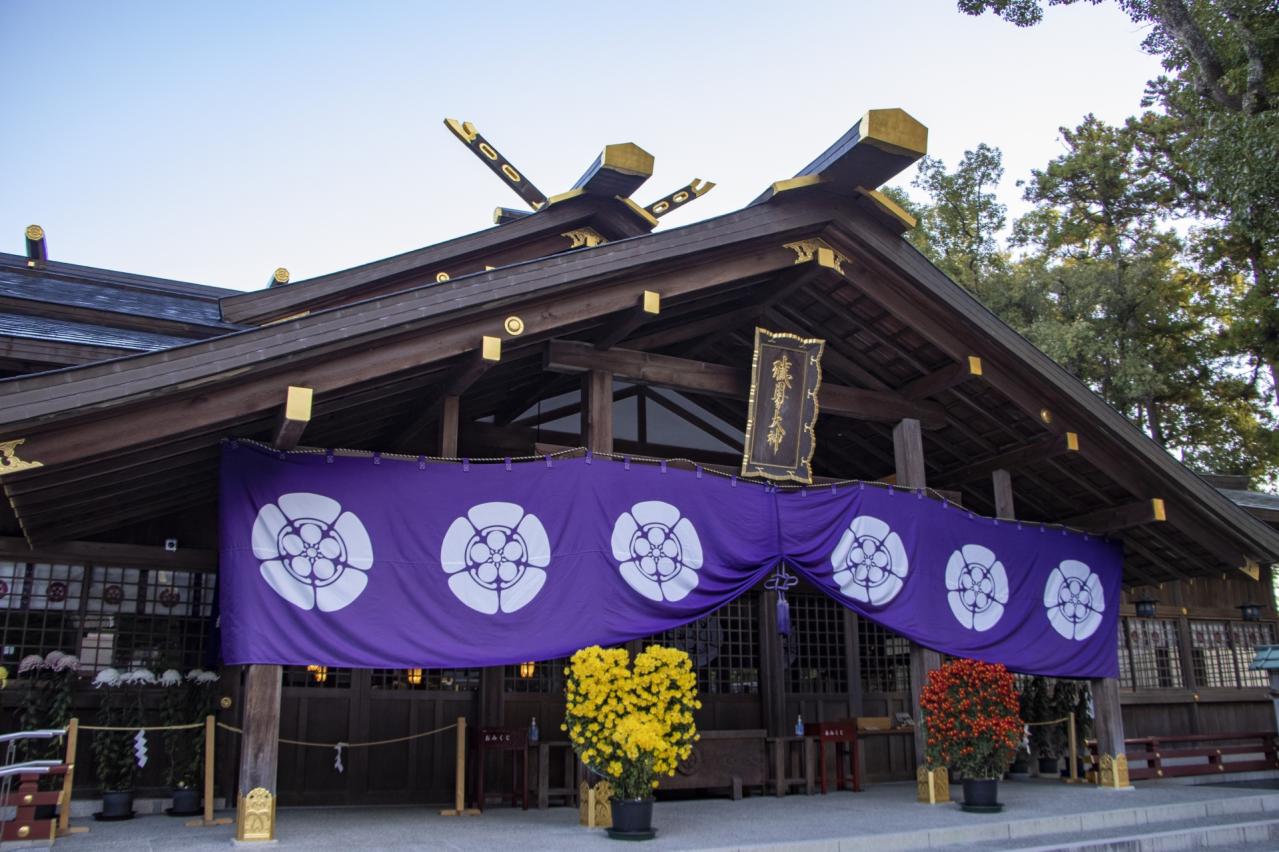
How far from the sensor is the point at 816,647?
1328cm

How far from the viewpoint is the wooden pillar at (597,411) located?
9414 millimetres

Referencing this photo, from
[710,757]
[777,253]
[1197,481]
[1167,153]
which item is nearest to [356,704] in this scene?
[710,757]

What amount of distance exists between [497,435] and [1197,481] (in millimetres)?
8401

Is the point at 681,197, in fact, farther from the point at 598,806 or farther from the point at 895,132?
the point at 598,806

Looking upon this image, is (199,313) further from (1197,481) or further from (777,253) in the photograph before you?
(1197,481)

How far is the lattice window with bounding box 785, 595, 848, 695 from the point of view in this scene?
13.0 meters

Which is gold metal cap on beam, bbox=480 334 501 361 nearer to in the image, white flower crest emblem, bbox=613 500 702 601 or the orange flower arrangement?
white flower crest emblem, bbox=613 500 702 601

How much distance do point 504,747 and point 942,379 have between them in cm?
622

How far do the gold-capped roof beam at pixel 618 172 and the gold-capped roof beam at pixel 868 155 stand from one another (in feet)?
4.00

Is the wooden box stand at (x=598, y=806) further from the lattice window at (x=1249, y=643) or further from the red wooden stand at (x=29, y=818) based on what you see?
the lattice window at (x=1249, y=643)

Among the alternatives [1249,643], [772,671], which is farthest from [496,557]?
[1249,643]

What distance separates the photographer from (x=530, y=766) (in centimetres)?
1004

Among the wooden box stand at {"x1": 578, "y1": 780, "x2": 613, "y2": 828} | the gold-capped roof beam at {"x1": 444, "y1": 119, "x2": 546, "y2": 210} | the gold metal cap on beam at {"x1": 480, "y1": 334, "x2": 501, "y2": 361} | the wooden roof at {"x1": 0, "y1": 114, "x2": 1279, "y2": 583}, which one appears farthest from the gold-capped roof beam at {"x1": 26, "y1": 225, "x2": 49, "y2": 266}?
the wooden box stand at {"x1": 578, "y1": 780, "x2": 613, "y2": 828}

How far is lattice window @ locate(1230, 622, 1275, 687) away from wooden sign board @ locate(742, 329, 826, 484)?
1131 centimetres
